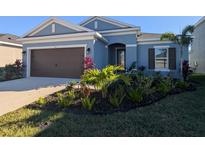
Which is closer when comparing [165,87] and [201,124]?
[201,124]

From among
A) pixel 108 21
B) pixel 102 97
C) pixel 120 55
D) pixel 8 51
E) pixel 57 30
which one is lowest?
pixel 102 97

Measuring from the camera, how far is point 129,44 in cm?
1625

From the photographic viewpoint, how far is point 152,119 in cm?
569

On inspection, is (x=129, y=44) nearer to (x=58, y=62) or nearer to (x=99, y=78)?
(x=58, y=62)

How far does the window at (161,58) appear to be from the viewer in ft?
53.4

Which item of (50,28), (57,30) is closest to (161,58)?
(57,30)

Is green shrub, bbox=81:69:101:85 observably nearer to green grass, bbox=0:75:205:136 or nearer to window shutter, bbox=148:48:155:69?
green grass, bbox=0:75:205:136

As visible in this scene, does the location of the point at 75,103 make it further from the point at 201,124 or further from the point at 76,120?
the point at 201,124

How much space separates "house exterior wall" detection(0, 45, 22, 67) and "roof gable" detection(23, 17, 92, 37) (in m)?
5.11

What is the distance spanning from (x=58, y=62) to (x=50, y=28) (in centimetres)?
302

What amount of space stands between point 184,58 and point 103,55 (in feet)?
22.6

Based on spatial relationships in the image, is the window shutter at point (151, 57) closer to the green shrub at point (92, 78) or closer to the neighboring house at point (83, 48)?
the neighboring house at point (83, 48)
